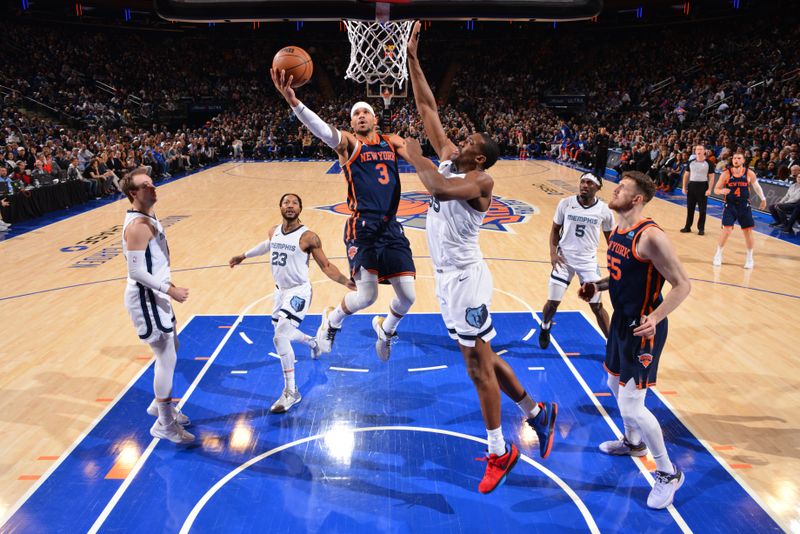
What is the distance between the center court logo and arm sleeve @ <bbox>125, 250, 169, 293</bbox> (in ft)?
28.2

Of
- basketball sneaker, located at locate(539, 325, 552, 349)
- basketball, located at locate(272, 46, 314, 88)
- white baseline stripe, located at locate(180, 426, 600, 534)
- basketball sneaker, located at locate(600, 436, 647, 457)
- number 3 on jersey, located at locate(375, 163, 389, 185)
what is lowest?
white baseline stripe, located at locate(180, 426, 600, 534)

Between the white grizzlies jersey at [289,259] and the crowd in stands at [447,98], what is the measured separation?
11.6 metres

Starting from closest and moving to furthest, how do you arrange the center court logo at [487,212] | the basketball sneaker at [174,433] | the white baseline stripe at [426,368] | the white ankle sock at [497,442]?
the white ankle sock at [497,442]
the basketball sneaker at [174,433]
the white baseline stripe at [426,368]
the center court logo at [487,212]

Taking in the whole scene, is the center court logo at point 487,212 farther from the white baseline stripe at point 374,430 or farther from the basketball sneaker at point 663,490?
the basketball sneaker at point 663,490

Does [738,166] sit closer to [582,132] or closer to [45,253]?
[45,253]

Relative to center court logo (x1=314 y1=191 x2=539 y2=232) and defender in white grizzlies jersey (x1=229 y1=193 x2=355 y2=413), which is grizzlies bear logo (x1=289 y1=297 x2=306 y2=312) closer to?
defender in white grizzlies jersey (x1=229 y1=193 x2=355 y2=413)

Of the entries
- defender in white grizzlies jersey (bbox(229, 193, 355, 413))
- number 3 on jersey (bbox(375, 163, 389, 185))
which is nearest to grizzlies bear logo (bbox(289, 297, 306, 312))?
defender in white grizzlies jersey (bbox(229, 193, 355, 413))

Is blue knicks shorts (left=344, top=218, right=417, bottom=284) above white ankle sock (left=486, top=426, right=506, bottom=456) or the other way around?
above

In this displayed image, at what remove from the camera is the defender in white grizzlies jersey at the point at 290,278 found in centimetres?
519

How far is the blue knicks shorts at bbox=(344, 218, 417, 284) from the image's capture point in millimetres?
5301

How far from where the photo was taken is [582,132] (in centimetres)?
2622

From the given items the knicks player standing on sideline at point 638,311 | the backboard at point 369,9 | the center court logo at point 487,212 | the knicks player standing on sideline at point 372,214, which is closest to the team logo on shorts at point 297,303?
the knicks player standing on sideline at point 372,214

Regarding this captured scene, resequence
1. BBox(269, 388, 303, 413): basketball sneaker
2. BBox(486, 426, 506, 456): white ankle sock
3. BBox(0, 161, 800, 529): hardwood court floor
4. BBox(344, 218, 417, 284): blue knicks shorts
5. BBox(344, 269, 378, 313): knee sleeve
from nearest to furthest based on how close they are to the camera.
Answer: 1. BBox(486, 426, 506, 456): white ankle sock
2. BBox(0, 161, 800, 529): hardwood court floor
3. BBox(269, 388, 303, 413): basketball sneaker
4. BBox(344, 218, 417, 284): blue knicks shorts
5. BBox(344, 269, 378, 313): knee sleeve

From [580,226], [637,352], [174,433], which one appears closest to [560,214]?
[580,226]
